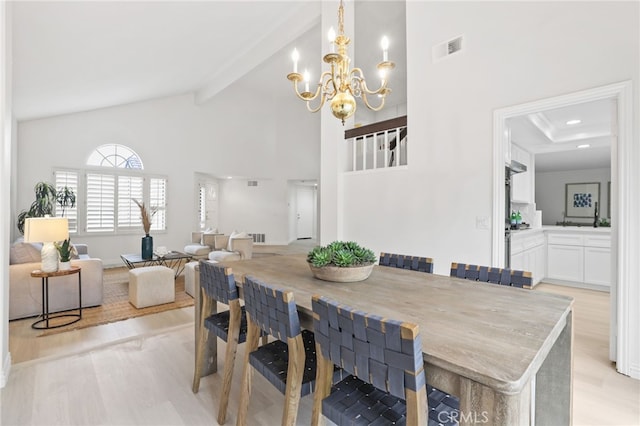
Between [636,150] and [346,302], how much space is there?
243cm

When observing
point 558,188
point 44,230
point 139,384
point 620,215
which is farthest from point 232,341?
point 558,188

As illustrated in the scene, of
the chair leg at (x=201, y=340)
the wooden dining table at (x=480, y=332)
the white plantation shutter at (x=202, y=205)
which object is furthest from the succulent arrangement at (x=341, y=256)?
the white plantation shutter at (x=202, y=205)

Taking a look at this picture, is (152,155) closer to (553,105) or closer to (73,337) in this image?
(73,337)

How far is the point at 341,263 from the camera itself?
5.79 ft

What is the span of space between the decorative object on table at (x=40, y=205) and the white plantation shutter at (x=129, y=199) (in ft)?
4.22

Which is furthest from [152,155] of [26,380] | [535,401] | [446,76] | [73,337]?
[535,401]

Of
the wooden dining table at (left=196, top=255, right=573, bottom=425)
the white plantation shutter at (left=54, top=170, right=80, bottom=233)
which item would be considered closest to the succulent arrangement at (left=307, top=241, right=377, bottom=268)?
the wooden dining table at (left=196, top=255, right=573, bottom=425)

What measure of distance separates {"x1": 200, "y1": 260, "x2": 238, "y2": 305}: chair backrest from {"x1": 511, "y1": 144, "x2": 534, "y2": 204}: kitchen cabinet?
448cm

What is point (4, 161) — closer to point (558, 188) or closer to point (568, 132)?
point (568, 132)

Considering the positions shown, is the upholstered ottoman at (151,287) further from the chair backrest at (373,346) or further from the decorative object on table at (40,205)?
the chair backrest at (373,346)

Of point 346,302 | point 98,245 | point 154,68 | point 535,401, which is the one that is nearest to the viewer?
point 346,302

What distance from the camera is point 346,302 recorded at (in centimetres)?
142

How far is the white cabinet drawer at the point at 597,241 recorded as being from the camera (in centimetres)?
436

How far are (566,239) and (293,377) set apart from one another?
17.1 feet
